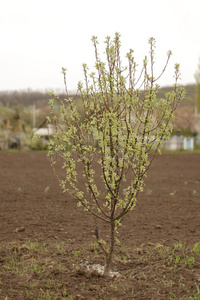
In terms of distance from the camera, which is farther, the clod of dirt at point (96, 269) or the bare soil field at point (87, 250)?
the clod of dirt at point (96, 269)

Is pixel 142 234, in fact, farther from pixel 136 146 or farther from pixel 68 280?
pixel 136 146

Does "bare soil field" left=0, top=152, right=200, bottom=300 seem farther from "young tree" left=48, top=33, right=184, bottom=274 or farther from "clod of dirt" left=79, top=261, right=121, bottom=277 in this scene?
"young tree" left=48, top=33, right=184, bottom=274

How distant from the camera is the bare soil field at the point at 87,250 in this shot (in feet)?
13.3

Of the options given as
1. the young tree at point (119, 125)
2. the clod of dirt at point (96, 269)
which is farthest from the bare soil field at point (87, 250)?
the young tree at point (119, 125)

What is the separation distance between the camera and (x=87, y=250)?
5387 mm

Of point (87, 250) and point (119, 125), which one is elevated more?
point (119, 125)

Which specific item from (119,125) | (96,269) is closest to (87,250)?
(96,269)

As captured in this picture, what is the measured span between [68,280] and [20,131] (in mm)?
33052

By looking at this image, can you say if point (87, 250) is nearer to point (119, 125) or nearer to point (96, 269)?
point (96, 269)

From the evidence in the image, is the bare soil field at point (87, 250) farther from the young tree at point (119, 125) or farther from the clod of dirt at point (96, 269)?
the young tree at point (119, 125)

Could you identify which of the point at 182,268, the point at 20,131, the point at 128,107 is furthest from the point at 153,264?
the point at 20,131

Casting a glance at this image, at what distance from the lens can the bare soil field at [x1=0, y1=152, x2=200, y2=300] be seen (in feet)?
13.3

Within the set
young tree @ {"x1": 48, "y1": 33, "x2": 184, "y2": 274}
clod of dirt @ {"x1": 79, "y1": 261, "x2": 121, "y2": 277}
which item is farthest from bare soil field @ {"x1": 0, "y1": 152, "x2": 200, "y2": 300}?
young tree @ {"x1": 48, "y1": 33, "x2": 184, "y2": 274}

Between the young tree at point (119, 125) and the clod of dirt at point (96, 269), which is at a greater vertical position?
the young tree at point (119, 125)
